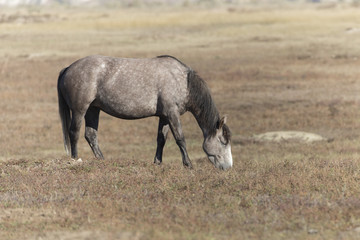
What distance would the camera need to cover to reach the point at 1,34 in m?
63.6

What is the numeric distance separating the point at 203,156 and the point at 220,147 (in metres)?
6.60

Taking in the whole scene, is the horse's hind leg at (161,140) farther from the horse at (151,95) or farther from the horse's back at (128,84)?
the horse's back at (128,84)

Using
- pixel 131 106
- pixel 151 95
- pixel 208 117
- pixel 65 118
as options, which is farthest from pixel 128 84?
pixel 65 118

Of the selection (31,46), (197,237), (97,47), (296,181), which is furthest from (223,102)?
(31,46)

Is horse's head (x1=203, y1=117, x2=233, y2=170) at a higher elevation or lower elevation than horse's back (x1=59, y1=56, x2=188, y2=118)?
lower

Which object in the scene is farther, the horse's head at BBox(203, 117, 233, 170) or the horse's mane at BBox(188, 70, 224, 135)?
the horse's mane at BBox(188, 70, 224, 135)

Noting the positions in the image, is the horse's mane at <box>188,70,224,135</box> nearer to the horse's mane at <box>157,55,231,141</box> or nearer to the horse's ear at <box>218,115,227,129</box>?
the horse's mane at <box>157,55,231,141</box>

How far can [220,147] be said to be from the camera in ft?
44.2

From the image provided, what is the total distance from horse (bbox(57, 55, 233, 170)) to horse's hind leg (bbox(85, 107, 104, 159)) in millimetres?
376

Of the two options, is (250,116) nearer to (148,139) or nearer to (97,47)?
(148,139)

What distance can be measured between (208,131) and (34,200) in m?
4.67

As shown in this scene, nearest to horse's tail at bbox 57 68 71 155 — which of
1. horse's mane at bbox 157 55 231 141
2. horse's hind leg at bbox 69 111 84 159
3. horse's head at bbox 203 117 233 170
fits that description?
horse's hind leg at bbox 69 111 84 159

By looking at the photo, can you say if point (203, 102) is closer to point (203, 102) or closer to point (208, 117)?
point (203, 102)

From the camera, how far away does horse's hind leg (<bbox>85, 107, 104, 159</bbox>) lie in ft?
48.3
